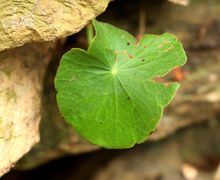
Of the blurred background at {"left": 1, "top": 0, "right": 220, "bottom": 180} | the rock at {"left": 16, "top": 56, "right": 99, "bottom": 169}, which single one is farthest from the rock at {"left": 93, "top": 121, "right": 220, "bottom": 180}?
the rock at {"left": 16, "top": 56, "right": 99, "bottom": 169}

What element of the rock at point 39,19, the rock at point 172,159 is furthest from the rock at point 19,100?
the rock at point 172,159

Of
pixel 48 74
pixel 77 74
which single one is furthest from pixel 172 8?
pixel 77 74

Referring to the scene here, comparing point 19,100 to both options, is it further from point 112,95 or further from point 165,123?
point 165,123

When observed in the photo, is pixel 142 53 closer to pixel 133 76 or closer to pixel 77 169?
pixel 133 76

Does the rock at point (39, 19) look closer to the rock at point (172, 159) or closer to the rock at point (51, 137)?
the rock at point (51, 137)

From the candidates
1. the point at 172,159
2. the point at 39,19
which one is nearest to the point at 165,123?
the point at 172,159

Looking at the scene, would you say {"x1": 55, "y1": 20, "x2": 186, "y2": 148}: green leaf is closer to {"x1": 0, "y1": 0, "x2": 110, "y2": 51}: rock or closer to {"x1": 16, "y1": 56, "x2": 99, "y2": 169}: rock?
{"x1": 0, "y1": 0, "x2": 110, "y2": 51}: rock
